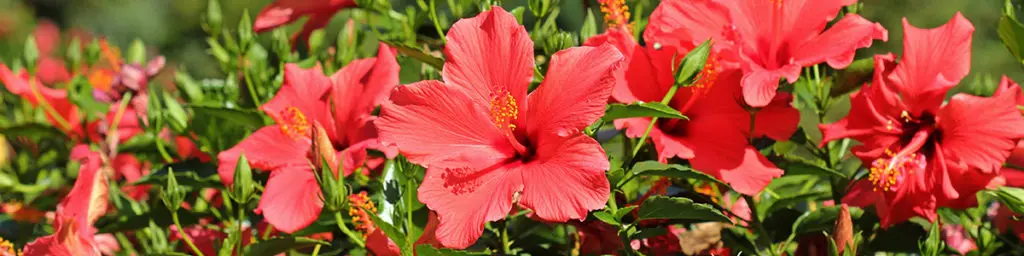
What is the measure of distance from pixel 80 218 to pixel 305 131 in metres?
0.27

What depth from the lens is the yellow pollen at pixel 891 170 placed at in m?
1.11

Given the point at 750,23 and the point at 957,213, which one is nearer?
the point at 750,23

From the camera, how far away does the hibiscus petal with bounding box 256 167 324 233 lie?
1142 mm

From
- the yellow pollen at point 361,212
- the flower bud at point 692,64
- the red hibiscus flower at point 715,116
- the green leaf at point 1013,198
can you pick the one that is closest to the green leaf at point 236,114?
the yellow pollen at point 361,212

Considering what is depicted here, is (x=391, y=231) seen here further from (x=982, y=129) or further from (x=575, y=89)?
(x=982, y=129)

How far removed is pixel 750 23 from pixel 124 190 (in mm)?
1186

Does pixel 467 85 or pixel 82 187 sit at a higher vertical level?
pixel 467 85

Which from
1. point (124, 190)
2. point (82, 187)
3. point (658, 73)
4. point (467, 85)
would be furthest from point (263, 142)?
point (124, 190)

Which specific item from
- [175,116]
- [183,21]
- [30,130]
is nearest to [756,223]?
[175,116]

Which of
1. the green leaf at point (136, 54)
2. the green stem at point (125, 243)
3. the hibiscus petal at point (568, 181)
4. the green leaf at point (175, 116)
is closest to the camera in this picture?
the hibiscus petal at point (568, 181)

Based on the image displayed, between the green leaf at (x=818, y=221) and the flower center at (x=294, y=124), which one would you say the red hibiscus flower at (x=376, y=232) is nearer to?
the flower center at (x=294, y=124)

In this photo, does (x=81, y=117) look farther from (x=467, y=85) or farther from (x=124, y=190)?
(x=467, y=85)

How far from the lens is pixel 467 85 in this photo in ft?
3.35

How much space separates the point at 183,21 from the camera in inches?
330
